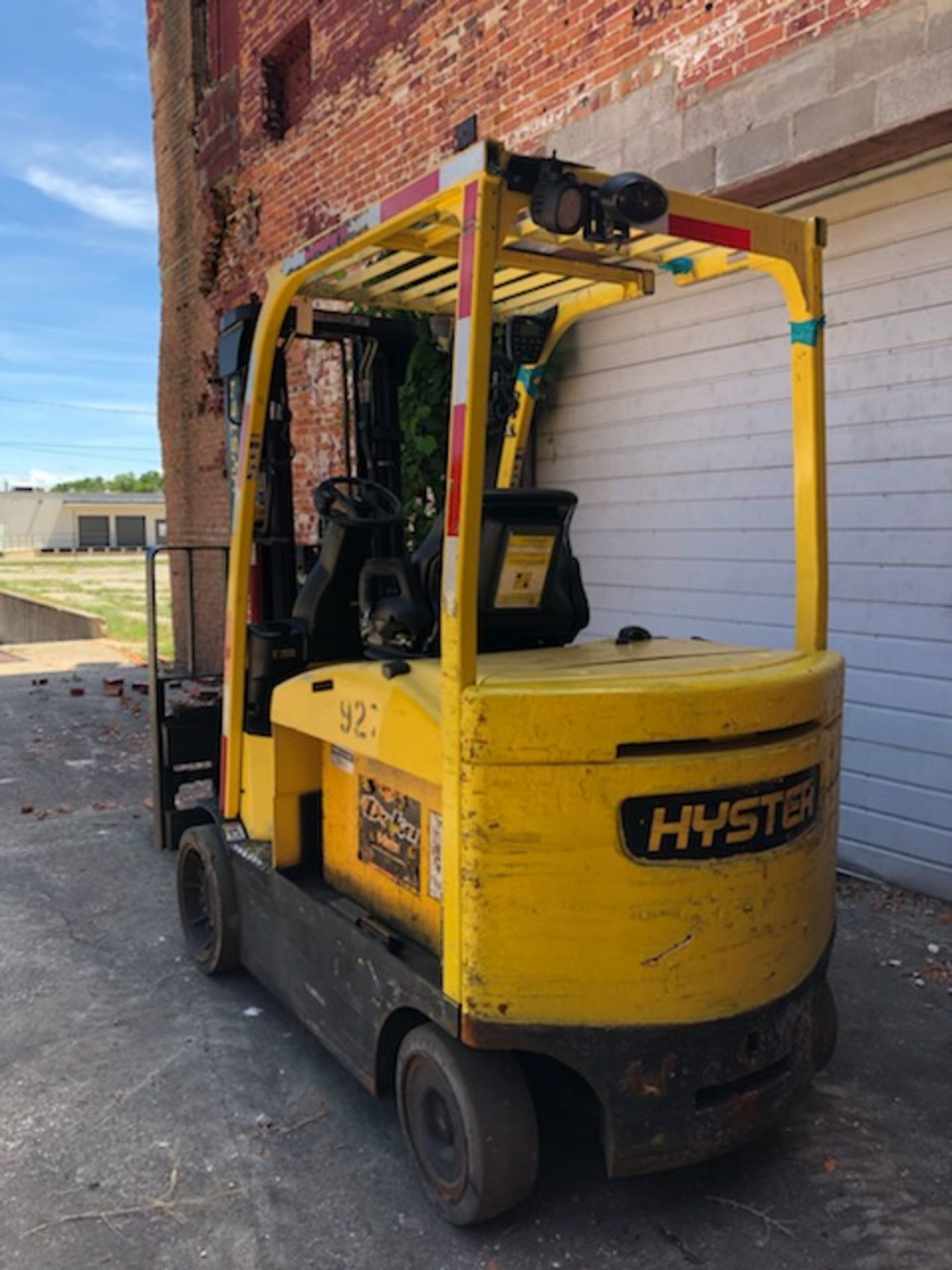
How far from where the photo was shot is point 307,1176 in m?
2.90

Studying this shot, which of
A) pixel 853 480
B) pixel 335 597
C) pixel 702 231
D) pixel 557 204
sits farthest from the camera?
pixel 853 480

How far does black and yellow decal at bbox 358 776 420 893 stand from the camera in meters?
2.99

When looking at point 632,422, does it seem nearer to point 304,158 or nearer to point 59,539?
point 304,158

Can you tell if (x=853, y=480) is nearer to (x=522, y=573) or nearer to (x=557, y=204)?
(x=522, y=573)

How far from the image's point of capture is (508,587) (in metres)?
3.04

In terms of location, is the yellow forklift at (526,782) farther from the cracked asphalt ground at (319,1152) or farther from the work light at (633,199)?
the cracked asphalt ground at (319,1152)

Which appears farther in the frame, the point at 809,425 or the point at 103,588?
the point at 103,588

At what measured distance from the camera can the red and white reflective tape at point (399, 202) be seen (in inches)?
91.0

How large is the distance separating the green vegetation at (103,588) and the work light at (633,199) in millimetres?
13237

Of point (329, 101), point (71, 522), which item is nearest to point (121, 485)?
point (71, 522)

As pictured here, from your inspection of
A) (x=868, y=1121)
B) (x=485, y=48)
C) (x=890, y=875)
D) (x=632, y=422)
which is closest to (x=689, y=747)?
(x=868, y=1121)

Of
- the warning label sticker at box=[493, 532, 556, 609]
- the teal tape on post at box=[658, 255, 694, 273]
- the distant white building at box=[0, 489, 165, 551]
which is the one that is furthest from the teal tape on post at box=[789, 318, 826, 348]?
the distant white building at box=[0, 489, 165, 551]

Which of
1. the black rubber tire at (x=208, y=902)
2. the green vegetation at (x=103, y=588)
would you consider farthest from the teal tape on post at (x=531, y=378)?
the green vegetation at (x=103, y=588)

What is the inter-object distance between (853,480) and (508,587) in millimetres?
2940
